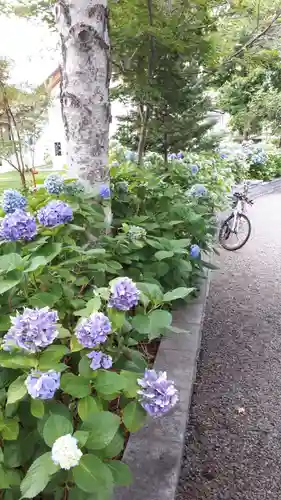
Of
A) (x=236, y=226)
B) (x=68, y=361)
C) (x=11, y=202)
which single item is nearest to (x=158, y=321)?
(x=68, y=361)

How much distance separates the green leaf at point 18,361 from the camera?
0.93 m

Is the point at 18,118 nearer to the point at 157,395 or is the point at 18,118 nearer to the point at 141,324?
the point at 141,324

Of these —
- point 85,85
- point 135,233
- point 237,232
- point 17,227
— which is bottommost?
point 237,232

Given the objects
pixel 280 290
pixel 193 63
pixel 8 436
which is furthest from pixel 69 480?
pixel 193 63

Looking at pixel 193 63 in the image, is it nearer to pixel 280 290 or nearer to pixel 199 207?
pixel 199 207

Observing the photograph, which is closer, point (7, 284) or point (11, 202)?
point (7, 284)

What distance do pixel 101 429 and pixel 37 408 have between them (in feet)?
0.51

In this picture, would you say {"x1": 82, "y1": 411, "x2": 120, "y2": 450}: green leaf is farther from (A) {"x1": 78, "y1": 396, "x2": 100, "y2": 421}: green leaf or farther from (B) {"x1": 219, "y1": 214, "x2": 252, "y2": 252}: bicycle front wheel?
(B) {"x1": 219, "y1": 214, "x2": 252, "y2": 252}: bicycle front wheel

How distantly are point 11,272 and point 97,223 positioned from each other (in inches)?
29.7

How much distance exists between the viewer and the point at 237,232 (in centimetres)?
528

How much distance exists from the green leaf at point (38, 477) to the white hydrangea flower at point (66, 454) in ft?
0.12

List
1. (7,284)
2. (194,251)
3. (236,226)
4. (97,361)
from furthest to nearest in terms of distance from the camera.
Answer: (236,226) → (194,251) → (7,284) → (97,361)

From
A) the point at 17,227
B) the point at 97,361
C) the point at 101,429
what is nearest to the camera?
the point at 101,429

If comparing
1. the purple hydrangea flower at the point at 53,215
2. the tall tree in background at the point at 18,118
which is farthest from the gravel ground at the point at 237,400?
the tall tree in background at the point at 18,118
